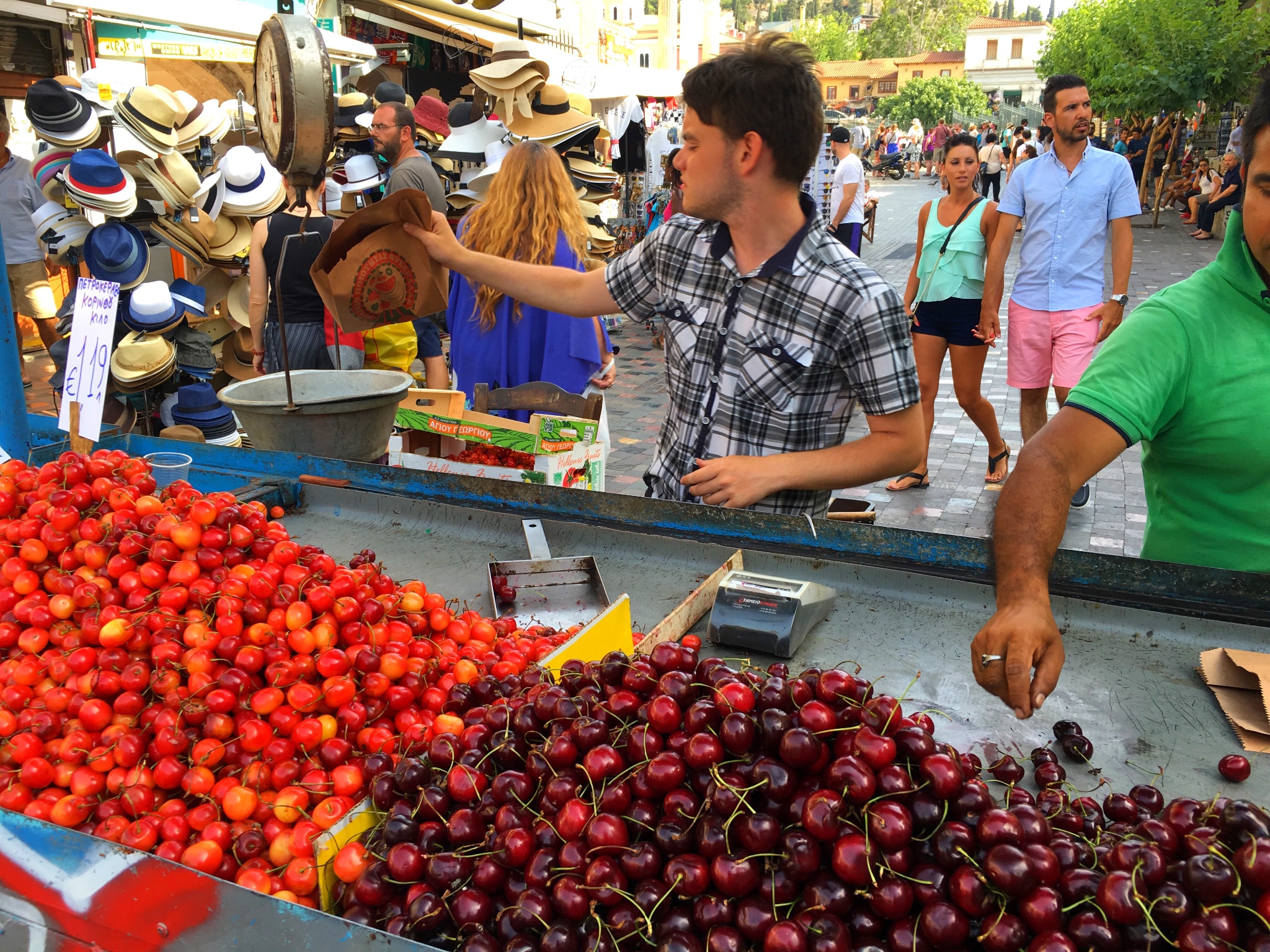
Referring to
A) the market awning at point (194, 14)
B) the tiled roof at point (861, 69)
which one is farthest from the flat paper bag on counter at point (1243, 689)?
the tiled roof at point (861, 69)

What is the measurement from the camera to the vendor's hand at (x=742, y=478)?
238cm

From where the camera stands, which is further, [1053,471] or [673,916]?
[1053,471]

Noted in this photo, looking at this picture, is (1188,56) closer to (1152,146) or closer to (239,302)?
(1152,146)

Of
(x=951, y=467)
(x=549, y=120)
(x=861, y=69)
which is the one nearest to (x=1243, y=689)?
(x=951, y=467)

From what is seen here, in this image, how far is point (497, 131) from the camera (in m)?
7.62

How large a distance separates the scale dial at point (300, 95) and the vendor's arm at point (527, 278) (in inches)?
14.6

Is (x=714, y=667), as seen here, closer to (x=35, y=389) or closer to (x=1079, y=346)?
(x=1079, y=346)

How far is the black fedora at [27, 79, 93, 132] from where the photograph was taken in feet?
17.5

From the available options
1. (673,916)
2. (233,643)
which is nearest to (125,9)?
(233,643)

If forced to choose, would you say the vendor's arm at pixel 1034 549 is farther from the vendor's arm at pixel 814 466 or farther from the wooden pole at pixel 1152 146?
the wooden pole at pixel 1152 146

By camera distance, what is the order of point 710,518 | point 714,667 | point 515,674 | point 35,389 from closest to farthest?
point 714,667
point 515,674
point 710,518
point 35,389

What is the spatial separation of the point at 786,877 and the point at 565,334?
11.8 ft

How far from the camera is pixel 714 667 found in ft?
5.08

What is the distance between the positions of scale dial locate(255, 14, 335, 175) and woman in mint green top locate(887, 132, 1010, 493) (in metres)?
4.30
